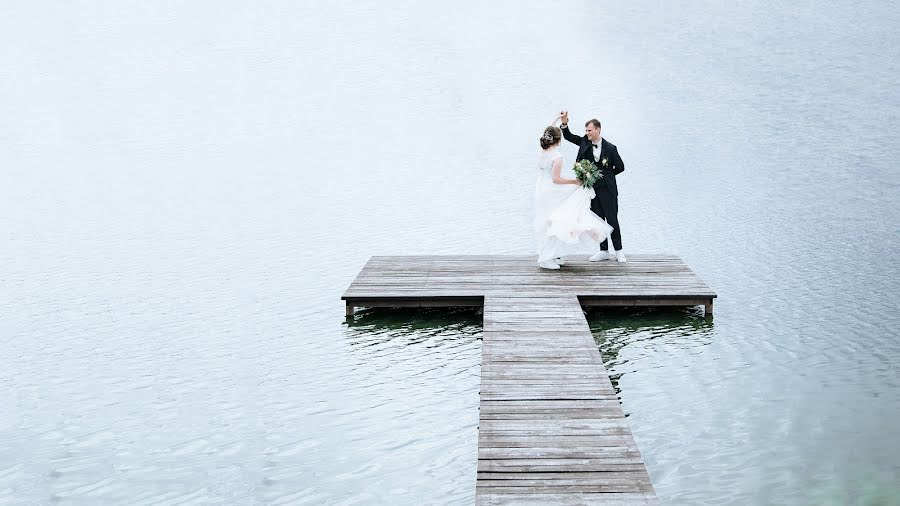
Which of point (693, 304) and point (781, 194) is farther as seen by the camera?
point (781, 194)

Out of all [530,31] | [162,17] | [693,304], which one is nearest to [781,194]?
[693,304]

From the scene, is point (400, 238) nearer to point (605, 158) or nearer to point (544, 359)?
point (605, 158)

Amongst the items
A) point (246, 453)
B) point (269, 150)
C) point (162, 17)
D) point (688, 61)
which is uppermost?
point (162, 17)

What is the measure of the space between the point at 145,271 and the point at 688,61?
1508 inches

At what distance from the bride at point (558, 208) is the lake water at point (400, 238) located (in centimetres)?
139

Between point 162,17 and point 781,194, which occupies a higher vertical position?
point 162,17

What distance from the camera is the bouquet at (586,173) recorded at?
13.6 meters

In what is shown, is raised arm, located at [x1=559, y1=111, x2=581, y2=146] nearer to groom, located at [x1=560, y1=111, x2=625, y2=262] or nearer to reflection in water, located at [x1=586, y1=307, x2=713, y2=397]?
groom, located at [x1=560, y1=111, x2=625, y2=262]

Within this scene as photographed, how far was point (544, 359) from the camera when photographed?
31.2ft

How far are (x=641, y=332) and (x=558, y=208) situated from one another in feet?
7.96

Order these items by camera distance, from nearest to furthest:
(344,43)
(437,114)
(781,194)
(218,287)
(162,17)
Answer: (218,287)
(781,194)
(437,114)
(344,43)
(162,17)

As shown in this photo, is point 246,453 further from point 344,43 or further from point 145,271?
point 344,43

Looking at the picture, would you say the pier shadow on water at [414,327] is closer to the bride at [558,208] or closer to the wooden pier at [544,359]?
the wooden pier at [544,359]

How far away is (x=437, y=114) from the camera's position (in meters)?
43.4
